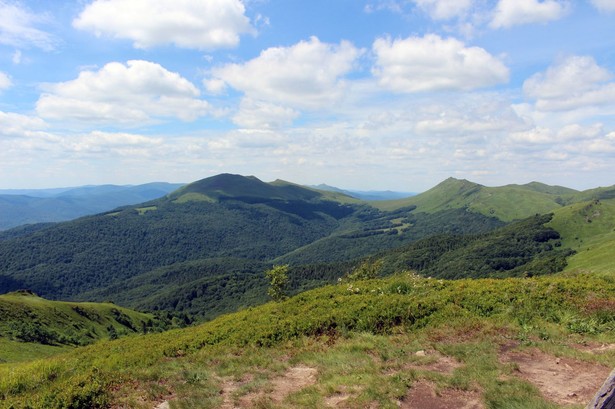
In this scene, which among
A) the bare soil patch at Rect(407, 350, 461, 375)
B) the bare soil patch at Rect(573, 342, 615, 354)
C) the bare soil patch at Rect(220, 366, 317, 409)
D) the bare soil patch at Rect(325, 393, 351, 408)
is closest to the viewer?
the bare soil patch at Rect(325, 393, 351, 408)

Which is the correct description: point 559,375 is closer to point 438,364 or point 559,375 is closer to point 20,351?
point 438,364

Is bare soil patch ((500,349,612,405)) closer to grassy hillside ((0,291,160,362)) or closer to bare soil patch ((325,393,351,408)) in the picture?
bare soil patch ((325,393,351,408))

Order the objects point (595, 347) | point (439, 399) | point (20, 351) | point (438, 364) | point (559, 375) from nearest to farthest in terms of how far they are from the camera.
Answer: point (439, 399)
point (559, 375)
point (438, 364)
point (595, 347)
point (20, 351)

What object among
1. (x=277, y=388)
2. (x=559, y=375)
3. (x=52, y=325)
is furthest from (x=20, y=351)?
(x=559, y=375)

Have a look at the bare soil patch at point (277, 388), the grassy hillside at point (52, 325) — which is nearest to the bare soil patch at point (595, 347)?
the bare soil patch at point (277, 388)

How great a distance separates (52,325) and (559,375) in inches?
4611

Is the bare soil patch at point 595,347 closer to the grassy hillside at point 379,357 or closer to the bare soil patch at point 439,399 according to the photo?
the grassy hillside at point 379,357

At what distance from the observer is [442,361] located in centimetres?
1403

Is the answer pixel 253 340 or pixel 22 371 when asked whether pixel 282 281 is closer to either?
pixel 253 340

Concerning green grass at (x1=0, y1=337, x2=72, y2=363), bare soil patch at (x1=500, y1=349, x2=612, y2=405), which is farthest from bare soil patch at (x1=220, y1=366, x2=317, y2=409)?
green grass at (x1=0, y1=337, x2=72, y2=363)

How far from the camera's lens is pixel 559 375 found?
12.3 metres

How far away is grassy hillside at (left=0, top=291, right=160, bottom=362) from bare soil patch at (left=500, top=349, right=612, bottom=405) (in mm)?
64120

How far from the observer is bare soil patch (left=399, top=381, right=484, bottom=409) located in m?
10.7

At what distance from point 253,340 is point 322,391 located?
23.3 ft
